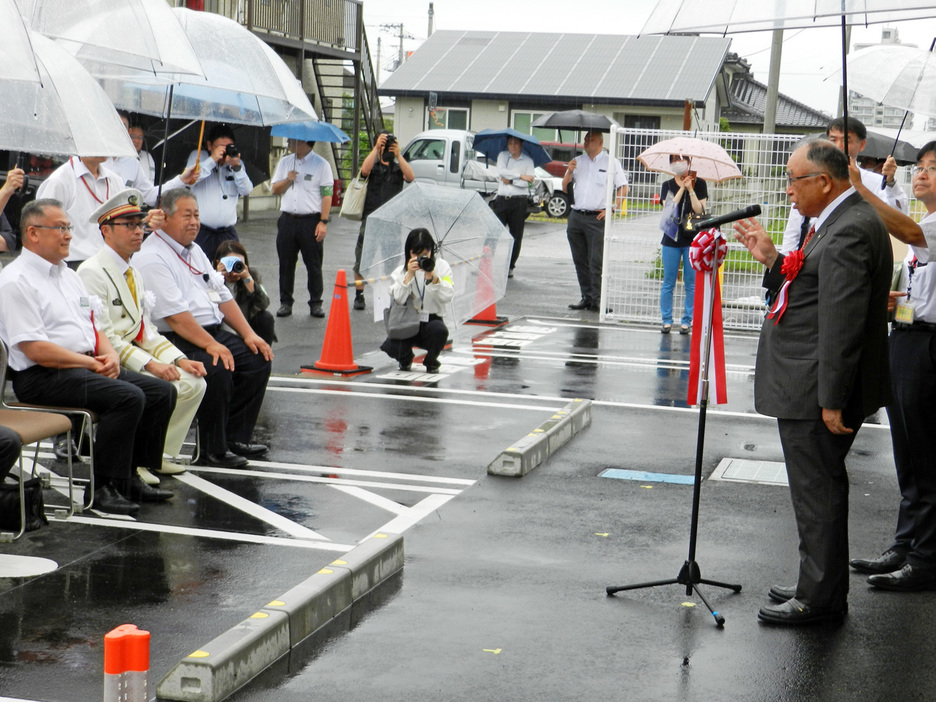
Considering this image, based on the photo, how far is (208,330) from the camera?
7973 mm

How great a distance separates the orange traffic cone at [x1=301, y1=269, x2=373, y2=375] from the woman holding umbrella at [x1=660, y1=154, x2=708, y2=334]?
4.28 m

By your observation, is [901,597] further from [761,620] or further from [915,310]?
[915,310]

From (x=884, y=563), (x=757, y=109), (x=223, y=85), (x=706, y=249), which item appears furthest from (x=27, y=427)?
(x=757, y=109)

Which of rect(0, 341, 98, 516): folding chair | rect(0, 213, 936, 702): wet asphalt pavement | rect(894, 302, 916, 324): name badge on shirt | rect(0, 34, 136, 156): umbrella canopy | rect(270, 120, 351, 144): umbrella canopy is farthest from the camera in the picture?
rect(270, 120, 351, 144): umbrella canopy

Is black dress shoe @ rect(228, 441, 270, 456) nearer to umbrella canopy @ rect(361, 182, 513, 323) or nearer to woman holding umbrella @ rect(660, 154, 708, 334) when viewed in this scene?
umbrella canopy @ rect(361, 182, 513, 323)

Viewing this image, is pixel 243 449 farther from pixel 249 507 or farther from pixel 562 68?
pixel 562 68

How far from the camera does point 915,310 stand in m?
5.92

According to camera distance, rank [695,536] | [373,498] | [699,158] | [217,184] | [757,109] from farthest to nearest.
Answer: [757,109], [699,158], [217,184], [373,498], [695,536]

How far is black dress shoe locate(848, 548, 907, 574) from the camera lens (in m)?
6.07

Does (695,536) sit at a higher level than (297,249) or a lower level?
lower

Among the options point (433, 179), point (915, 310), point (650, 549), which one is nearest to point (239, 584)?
point (650, 549)

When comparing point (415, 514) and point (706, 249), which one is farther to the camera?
point (415, 514)

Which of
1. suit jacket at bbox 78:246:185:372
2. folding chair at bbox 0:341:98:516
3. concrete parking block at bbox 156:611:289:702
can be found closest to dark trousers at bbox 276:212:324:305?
suit jacket at bbox 78:246:185:372

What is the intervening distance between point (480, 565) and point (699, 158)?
28.7 ft
